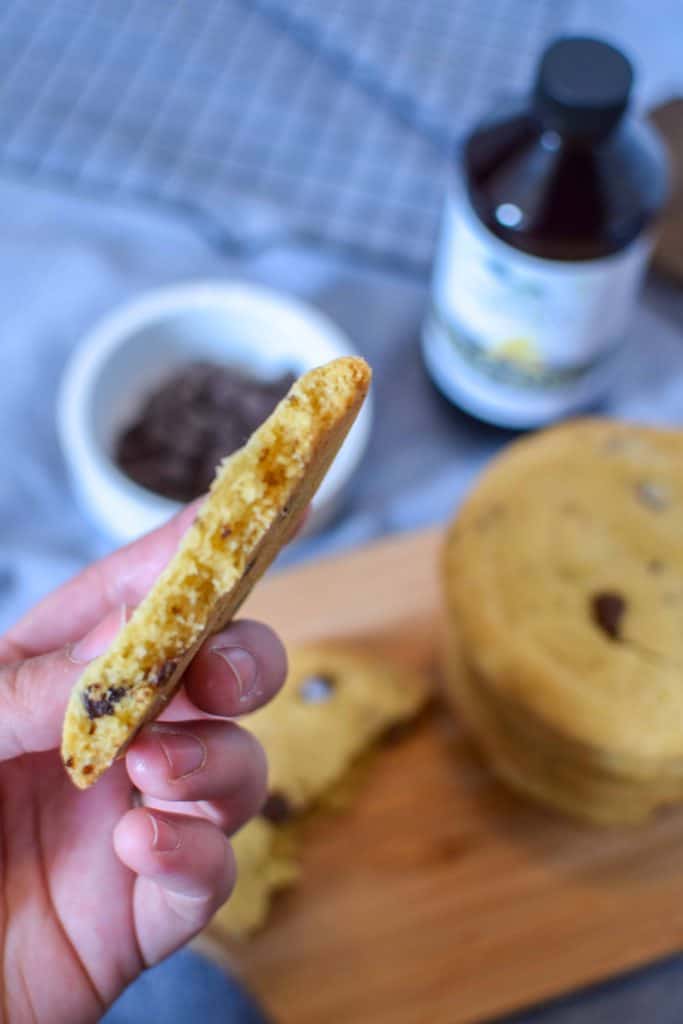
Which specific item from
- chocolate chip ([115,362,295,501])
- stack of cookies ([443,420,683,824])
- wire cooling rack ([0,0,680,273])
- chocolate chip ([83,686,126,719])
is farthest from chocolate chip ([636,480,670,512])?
chocolate chip ([83,686,126,719])

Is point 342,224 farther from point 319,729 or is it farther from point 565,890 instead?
point 565,890

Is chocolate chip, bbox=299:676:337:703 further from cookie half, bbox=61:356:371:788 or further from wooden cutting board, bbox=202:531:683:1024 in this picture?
cookie half, bbox=61:356:371:788

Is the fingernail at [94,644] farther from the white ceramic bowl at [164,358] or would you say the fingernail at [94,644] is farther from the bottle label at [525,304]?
the bottle label at [525,304]

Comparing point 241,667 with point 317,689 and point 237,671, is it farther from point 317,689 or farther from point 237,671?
point 317,689

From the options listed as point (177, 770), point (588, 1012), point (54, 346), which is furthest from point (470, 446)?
point (177, 770)

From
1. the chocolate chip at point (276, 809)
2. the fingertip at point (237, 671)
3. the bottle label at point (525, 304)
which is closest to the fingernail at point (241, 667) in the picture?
the fingertip at point (237, 671)

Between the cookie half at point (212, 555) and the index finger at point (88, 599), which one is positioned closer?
the cookie half at point (212, 555)
